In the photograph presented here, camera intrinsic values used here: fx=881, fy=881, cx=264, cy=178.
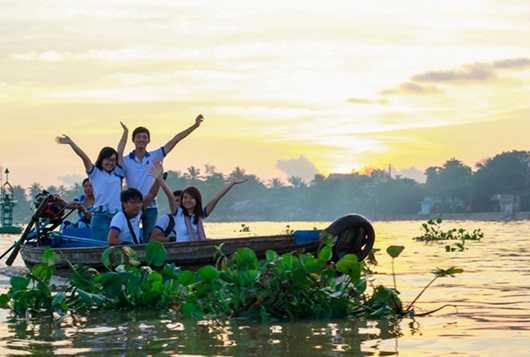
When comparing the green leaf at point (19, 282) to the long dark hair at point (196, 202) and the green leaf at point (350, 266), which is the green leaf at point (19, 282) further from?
the green leaf at point (350, 266)

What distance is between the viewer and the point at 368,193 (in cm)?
13050

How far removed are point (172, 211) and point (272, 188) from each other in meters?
154

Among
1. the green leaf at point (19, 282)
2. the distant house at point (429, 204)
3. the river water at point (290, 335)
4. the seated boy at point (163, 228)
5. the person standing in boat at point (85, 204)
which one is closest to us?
the river water at point (290, 335)

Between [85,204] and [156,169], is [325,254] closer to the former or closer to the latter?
[156,169]

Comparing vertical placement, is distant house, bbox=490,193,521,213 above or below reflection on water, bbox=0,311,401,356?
above

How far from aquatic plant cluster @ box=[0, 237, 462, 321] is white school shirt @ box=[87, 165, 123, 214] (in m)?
2.51

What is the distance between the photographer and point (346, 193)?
5492 inches

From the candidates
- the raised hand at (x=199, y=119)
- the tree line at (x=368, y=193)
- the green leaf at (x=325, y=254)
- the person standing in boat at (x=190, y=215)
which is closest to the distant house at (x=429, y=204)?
the tree line at (x=368, y=193)

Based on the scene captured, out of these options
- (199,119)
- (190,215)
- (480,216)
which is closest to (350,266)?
(190,215)

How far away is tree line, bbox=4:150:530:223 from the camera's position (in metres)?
97.2

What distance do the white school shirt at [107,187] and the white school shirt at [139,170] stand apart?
0.11 metres

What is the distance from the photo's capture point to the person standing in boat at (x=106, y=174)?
31.8 feet

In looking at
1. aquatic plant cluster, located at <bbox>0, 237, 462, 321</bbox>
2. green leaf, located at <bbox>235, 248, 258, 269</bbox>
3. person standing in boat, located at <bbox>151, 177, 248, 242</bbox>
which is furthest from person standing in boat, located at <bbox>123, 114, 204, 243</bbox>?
green leaf, located at <bbox>235, 248, 258, 269</bbox>

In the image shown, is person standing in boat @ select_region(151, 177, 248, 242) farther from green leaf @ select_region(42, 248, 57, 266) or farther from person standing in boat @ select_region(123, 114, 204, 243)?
green leaf @ select_region(42, 248, 57, 266)
